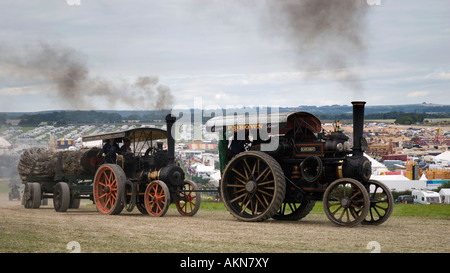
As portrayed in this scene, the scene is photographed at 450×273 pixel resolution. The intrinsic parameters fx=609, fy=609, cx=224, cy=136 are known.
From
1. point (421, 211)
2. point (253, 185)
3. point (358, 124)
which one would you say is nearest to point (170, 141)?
point (253, 185)

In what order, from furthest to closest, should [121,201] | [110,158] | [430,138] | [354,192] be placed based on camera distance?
[430,138], [110,158], [121,201], [354,192]

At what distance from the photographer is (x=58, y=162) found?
18.7 meters

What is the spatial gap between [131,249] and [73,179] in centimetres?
979

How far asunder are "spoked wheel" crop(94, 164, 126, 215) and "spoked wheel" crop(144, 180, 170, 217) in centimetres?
72

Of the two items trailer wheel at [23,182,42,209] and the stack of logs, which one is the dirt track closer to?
the stack of logs

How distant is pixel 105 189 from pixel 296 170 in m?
5.56

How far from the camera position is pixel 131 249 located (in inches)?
351

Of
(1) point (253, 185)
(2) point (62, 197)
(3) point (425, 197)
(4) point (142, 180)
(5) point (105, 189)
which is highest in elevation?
(1) point (253, 185)

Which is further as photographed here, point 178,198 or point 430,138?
point 430,138

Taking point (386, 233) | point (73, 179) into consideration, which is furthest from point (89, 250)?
point (73, 179)

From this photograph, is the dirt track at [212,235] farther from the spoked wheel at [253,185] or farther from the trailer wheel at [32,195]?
the trailer wheel at [32,195]

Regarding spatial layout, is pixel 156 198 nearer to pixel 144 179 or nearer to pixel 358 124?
pixel 144 179

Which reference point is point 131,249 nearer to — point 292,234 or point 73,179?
point 292,234
